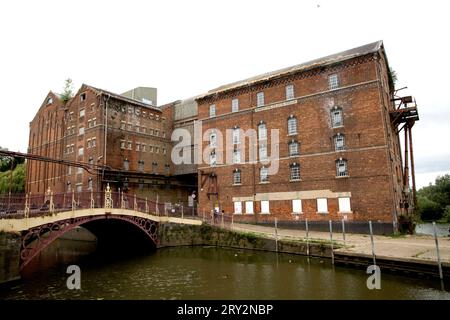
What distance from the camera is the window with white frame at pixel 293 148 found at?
28859mm

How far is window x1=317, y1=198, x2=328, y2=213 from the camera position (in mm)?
26438

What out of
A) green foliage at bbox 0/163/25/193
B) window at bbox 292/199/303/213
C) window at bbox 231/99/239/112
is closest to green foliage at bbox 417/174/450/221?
window at bbox 292/199/303/213

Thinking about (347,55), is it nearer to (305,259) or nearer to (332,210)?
(332,210)

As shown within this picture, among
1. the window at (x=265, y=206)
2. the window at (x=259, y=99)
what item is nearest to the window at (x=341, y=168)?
the window at (x=265, y=206)

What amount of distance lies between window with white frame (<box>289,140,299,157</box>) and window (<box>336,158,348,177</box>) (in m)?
3.95

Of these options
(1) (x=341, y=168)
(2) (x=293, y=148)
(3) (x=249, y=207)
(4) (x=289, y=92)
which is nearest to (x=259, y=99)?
(4) (x=289, y=92)

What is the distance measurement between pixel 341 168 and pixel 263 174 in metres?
7.53

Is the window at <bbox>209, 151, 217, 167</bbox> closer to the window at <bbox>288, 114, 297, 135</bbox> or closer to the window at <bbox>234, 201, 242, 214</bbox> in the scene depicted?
the window at <bbox>234, 201, 242, 214</bbox>

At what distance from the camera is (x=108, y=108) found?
3919 cm

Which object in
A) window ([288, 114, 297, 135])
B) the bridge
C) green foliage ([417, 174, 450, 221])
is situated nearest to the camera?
the bridge

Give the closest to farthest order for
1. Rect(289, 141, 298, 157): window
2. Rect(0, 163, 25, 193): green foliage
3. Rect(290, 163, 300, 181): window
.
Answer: Rect(290, 163, 300, 181): window
Rect(289, 141, 298, 157): window
Rect(0, 163, 25, 193): green foliage

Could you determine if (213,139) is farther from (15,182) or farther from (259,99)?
(15,182)

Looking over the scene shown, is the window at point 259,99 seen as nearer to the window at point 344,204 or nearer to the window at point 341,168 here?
the window at point 341,168

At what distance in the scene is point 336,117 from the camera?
89.0ft
